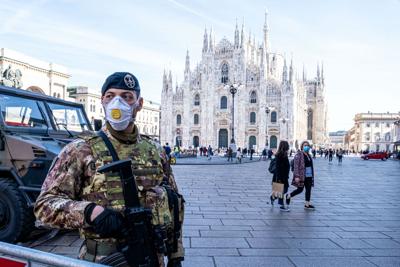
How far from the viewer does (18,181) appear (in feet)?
15.9

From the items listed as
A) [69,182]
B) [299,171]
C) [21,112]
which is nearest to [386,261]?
[299,171]

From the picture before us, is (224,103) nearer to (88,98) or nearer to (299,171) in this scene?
(88,98)

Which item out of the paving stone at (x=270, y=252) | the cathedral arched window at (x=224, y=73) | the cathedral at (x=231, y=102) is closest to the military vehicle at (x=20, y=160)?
the paving stone at (x=270, y=252)

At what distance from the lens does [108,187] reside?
192 centimetres

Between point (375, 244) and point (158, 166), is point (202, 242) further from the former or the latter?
point (158, 166)

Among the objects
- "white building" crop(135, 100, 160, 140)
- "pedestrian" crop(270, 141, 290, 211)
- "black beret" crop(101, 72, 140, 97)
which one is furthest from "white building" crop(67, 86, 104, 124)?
"black beret" crop(101, 72, 140, 97)

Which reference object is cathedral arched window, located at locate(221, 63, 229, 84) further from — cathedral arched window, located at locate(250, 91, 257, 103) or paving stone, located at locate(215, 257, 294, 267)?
paving stone, located at locate(215, 257, 294, 267)

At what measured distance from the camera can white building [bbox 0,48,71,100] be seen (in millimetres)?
44594

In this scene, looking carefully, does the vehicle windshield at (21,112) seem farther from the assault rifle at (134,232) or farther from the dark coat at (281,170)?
the dark coat at (281,170)

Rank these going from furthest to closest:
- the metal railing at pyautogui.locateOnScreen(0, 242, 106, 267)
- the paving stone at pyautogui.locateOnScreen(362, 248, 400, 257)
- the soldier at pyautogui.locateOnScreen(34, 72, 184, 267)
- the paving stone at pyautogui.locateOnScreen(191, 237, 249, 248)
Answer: the paving stone at pyautogui.locateOnScreen(191, 237, 249, 248) < the paving stone at pyautogui.locateOnScreen(362, 248, 400, 257) < the soldier at pyautogui.locateOnScreen(34, 72, 184, 267) < the metal railing at pyautogui.locateOnScreen(0, 242, 106, 267)

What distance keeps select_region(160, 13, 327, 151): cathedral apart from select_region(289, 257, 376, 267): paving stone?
50.1 meters

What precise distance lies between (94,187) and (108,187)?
0.11 metres

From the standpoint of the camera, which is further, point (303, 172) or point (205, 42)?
point (205, 42)

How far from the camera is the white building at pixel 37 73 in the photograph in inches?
1756
